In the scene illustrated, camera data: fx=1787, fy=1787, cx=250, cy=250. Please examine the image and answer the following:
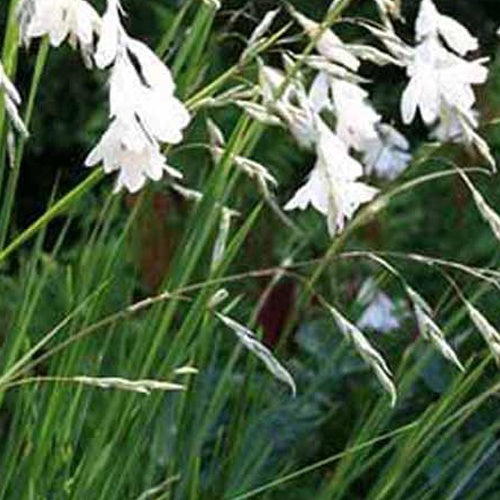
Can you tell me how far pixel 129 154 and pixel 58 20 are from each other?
0.14m

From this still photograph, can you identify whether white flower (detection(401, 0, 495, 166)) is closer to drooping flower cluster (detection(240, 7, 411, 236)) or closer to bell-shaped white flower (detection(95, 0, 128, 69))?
drooping flower cluster (detection(240, 7, 411, 236))

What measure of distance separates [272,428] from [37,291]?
66cm

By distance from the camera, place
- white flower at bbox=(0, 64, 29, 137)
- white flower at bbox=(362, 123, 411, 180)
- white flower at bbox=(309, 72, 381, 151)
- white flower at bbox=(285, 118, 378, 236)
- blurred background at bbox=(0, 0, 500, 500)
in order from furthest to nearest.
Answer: blurred background at bbox=(0, 0, 500, 500)
white flower at bbox=(362, 123, 411, 180)
white flower at bbox=(309, 72, 381, 151)
white flower at bbox=(285, 118, 378, 236)
white flower at bbox=(0, 64, 29, 137)

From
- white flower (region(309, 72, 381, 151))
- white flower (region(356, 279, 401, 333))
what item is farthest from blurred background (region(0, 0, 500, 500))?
white flower (region(309, 72, 381, 151))

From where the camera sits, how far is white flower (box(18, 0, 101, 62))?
1.62 metres

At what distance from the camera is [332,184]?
1.74 metres

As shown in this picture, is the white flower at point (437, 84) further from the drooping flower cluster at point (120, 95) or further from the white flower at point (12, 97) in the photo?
the white flower at point (12, 97)

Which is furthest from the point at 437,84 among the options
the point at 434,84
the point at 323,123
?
the point at 323,123

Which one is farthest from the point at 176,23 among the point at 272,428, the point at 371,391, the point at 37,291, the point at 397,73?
the point at 397,73

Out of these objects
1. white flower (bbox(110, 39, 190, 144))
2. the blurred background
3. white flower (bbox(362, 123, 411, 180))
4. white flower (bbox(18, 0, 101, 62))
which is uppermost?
white flower (bbox(18, 0, 101, 62))

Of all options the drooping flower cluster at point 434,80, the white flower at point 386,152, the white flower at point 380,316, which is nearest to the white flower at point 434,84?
the drooping flower cluster at point 434,80

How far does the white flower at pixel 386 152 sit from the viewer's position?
214cm

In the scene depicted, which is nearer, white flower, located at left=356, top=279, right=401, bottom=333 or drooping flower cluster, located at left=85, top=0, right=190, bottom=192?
A: drooping flower cluster, located at left=85, top=0, right=190, bottom=192

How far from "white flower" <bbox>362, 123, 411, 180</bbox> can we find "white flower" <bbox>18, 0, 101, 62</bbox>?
0.43 metres
